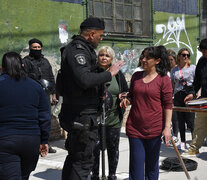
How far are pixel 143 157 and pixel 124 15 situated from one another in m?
5.94

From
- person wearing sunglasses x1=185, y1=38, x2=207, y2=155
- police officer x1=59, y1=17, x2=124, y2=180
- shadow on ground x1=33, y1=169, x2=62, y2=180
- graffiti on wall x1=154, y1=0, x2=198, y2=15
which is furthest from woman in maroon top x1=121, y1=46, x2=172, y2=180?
graffiti on wall x1=154, y1=0, x2=198, y2=15

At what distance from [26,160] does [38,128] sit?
0.30 meters

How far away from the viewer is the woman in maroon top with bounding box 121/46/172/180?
3.84 metres

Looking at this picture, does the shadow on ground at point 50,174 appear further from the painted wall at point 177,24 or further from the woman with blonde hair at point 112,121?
the painted wall at point 177,24

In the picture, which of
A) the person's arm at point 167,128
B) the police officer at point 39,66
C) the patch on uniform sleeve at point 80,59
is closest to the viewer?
the patch on uniform sleeve at point 80,59

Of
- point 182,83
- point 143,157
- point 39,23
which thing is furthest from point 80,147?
point 39,23

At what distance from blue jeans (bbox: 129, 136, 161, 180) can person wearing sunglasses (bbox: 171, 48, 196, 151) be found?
9.52 feet

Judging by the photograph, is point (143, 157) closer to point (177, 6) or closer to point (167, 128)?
point (167, 128)

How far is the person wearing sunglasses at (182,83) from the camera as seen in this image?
6.68 meters

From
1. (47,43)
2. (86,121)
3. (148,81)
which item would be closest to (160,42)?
(47,43)

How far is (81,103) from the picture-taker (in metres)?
3.41

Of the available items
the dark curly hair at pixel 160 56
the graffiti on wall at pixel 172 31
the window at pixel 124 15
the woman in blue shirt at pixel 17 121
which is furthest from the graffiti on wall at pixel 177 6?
the woman in blue shirt at pixel 17 121

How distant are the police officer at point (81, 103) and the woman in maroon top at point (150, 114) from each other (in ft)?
1.83

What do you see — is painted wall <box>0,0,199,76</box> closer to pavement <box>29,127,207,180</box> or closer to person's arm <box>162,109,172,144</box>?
pavement <box>29,127,207,180</box>
